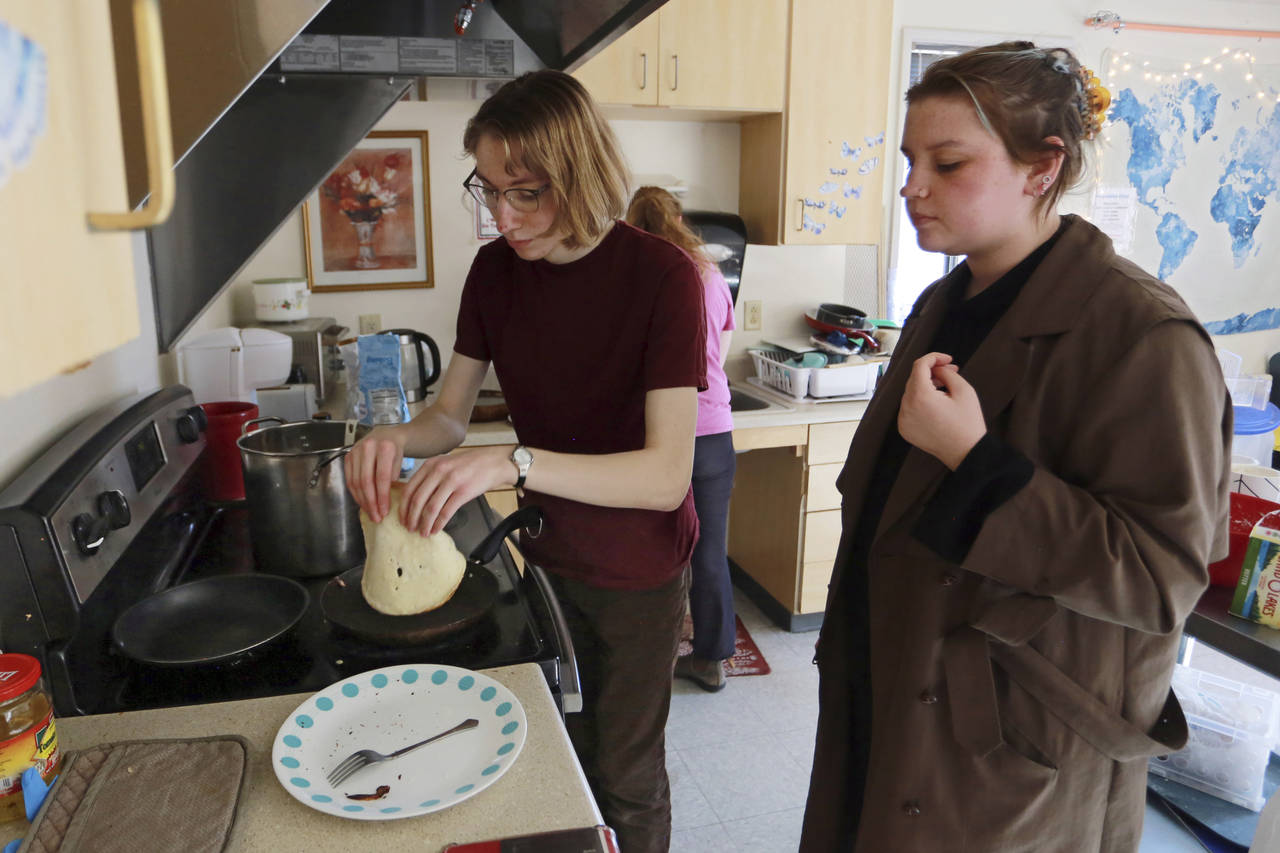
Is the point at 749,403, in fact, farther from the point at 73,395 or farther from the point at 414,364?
the point at 73,395

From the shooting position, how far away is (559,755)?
838mm

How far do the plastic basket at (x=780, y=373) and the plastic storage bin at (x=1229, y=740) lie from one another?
4.58 ft

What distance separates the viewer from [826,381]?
297 centimetres

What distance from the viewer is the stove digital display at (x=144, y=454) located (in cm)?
122

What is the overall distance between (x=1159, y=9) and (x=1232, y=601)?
3257mm

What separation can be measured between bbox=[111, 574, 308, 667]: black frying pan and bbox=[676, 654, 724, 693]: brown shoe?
1757 millimetres

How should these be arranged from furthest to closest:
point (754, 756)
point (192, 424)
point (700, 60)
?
point (700, 60), point (754, 756), point (192, 424)

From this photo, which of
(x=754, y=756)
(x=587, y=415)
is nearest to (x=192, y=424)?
(x=587, y=415)

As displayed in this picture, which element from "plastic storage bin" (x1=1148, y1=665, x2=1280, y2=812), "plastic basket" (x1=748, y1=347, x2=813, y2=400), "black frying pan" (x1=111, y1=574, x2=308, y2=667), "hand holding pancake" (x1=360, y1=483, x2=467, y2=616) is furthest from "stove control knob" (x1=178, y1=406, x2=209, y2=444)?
"plastic storage bin" (x1=1148, y1=665, x2=1280, y2=812)

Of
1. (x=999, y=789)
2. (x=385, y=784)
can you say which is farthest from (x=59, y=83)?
(x=999, y=789)

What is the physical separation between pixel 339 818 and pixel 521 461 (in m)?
0.47

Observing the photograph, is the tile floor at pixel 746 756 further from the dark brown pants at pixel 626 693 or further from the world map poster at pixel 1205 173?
the world map poster at pixel 1205 173

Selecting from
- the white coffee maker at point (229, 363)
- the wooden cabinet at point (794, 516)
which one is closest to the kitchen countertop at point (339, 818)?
the white coffee maker at point (229, 363)

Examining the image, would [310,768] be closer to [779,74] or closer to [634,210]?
[634,210]
